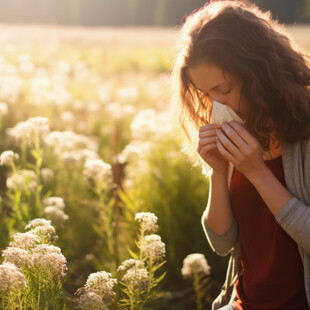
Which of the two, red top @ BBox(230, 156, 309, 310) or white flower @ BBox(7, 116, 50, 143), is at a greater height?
white flower @ BBox(7, 116, 50, 143)

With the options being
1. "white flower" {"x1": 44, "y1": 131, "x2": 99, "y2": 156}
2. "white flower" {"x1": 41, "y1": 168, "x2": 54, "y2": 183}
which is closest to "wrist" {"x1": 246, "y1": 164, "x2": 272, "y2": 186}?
"white flower" {"x1": 44, "y1": 131, "x2": 99, "y2": 156}

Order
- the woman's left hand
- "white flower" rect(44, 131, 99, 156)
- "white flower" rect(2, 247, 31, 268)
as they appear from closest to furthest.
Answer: "white flower" rect(2, 247, 31, 268), the woman's left hand, "white flower" rect(44, 131, 99, 156)

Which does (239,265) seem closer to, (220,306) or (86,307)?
(220,306)

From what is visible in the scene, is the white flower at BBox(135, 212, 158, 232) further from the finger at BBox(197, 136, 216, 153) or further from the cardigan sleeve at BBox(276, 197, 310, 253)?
the cardigan sleeve at BBox(276, 197, 310, 253)

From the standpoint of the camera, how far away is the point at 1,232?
3.04 meters

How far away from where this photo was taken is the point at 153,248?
2180mm

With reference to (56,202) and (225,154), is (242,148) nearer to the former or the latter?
(225,154)

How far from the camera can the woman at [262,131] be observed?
6.66 feet

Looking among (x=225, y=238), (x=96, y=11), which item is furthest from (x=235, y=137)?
(x=96, y=11)

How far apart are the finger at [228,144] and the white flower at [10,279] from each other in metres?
0.96

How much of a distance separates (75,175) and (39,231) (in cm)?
214

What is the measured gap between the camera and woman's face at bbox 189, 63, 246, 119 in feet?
7.03

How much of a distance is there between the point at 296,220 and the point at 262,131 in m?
0.42

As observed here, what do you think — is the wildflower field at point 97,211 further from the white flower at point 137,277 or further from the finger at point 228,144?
the finger at point 228,144
